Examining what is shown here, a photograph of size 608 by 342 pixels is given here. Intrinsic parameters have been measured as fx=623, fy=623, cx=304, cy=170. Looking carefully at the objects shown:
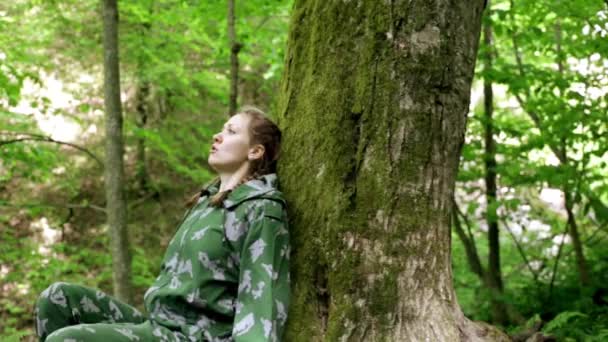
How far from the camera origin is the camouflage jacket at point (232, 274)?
2736 mm

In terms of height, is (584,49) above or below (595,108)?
above

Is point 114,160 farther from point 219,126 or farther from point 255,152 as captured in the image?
point 219,126

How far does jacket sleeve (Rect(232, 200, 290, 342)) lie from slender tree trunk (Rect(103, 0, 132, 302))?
3.57 meters

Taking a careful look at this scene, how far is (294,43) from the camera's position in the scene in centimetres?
333

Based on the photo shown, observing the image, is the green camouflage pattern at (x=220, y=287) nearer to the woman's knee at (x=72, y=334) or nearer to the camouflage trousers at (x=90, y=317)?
the camouflage trousers at (x=90, y=317)

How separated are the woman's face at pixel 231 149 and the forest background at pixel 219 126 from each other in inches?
69.3

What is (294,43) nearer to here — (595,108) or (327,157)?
(327,157)

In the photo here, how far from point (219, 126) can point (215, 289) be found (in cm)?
867

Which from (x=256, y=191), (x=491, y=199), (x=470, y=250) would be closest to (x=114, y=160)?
(x=256, y=191)

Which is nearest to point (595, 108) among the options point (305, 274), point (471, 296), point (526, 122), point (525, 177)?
point (525, 177)

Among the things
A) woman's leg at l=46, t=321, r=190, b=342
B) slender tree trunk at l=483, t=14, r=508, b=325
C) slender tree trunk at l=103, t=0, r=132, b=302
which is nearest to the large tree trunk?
woman's leg at l=46, t=321, r=190, b=342

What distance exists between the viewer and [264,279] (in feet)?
9.04

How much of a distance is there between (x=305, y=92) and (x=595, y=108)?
3849 millimetres

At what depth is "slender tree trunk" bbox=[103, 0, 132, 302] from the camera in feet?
20.0
